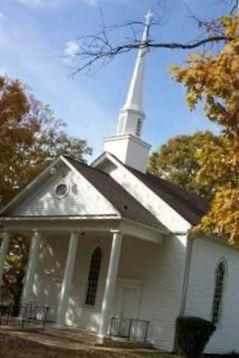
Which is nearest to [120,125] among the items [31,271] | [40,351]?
[31,271]

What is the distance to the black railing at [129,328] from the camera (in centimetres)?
2520

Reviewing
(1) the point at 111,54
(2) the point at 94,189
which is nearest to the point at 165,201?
(2) the point at 94,189

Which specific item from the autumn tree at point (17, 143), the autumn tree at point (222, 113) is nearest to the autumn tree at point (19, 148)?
the autumn tree at point (17, 143)

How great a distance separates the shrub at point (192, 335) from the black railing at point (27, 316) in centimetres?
618

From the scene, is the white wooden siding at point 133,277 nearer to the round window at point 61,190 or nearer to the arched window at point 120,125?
the round window at point 61,190

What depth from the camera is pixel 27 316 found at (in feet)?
90.6

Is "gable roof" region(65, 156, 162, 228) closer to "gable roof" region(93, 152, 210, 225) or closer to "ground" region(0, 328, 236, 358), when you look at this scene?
"gable roof" region(93, 152, 210, 225)

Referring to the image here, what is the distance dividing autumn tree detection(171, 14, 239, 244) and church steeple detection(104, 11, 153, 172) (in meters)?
15.7

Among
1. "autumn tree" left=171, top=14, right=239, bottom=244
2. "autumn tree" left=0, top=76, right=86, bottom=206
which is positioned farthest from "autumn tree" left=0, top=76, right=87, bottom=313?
"autumn tree" left=171, top=14, right=239, bottom=244

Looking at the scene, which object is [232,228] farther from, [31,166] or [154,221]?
[31,166]

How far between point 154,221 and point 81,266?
4.96m

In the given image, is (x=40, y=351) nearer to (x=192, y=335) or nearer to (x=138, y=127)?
(x=192, y=335)

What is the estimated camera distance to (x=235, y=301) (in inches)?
1113

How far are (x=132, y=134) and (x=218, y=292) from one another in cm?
905
